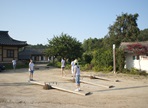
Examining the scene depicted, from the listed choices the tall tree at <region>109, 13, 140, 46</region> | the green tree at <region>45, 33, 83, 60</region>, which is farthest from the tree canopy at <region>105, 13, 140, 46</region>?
the green tree at <region>45, 33, 83, 60</region>

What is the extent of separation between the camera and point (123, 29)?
5759cm

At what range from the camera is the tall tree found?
5534cm

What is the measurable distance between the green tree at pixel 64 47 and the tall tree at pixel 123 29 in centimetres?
2030

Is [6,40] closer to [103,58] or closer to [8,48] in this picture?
[8,48]

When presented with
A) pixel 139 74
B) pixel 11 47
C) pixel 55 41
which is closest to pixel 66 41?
pixel 55 41

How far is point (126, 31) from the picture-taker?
56344mm

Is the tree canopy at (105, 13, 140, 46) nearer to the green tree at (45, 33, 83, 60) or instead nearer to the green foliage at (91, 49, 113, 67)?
the green tree at (45, 33, 83, 60)

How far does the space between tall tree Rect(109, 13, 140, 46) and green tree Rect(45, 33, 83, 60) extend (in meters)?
20.3

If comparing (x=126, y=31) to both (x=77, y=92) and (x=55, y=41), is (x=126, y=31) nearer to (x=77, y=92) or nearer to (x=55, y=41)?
(x=55, y=41)

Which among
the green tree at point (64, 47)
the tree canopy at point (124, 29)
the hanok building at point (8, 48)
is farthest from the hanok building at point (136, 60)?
the tree canopy at point (124, 29)

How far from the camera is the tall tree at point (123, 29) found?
182ft

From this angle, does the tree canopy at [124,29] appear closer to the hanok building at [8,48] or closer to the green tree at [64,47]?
the green tree at [64,47]

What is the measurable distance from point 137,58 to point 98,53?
5.47 meters

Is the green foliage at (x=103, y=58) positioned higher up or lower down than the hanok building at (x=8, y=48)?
lower down
